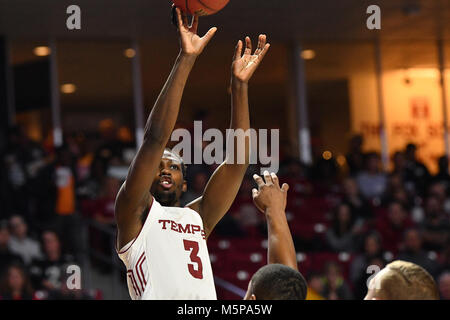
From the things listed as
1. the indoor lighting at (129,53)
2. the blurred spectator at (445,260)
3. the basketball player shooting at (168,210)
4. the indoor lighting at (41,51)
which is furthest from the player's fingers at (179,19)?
the indoor lighting at (129,53)

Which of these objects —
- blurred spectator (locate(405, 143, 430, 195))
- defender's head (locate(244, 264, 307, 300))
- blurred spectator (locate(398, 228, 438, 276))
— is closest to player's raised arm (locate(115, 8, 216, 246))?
defender's head (locate(244, 264, 307, 300))

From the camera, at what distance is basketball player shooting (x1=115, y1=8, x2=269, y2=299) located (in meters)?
2.93

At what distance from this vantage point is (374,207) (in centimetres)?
1062

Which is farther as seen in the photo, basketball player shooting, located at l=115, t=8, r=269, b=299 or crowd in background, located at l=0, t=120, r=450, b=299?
crowd in background, located at l=0, t=120, r=450, b=299

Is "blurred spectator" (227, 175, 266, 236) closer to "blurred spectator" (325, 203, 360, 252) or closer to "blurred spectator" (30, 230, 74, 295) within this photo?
"blurred spectator" (325, 203, 360, 252)

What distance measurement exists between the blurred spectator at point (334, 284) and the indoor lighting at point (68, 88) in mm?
5404

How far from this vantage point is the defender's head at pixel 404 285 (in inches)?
100

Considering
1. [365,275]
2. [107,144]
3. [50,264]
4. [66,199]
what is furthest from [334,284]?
[107,144]

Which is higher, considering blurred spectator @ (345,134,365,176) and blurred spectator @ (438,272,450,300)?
blurred spectator @ (345,134,365,176)

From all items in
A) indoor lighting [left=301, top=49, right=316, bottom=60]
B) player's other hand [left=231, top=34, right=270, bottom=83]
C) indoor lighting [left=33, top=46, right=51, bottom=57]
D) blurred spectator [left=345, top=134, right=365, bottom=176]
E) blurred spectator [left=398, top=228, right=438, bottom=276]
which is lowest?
blurred spectator [left=398, top=228, right=438, bottom=276]

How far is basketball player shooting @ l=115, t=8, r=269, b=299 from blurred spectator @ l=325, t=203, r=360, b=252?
20.0 feet

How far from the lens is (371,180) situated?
11250mm
